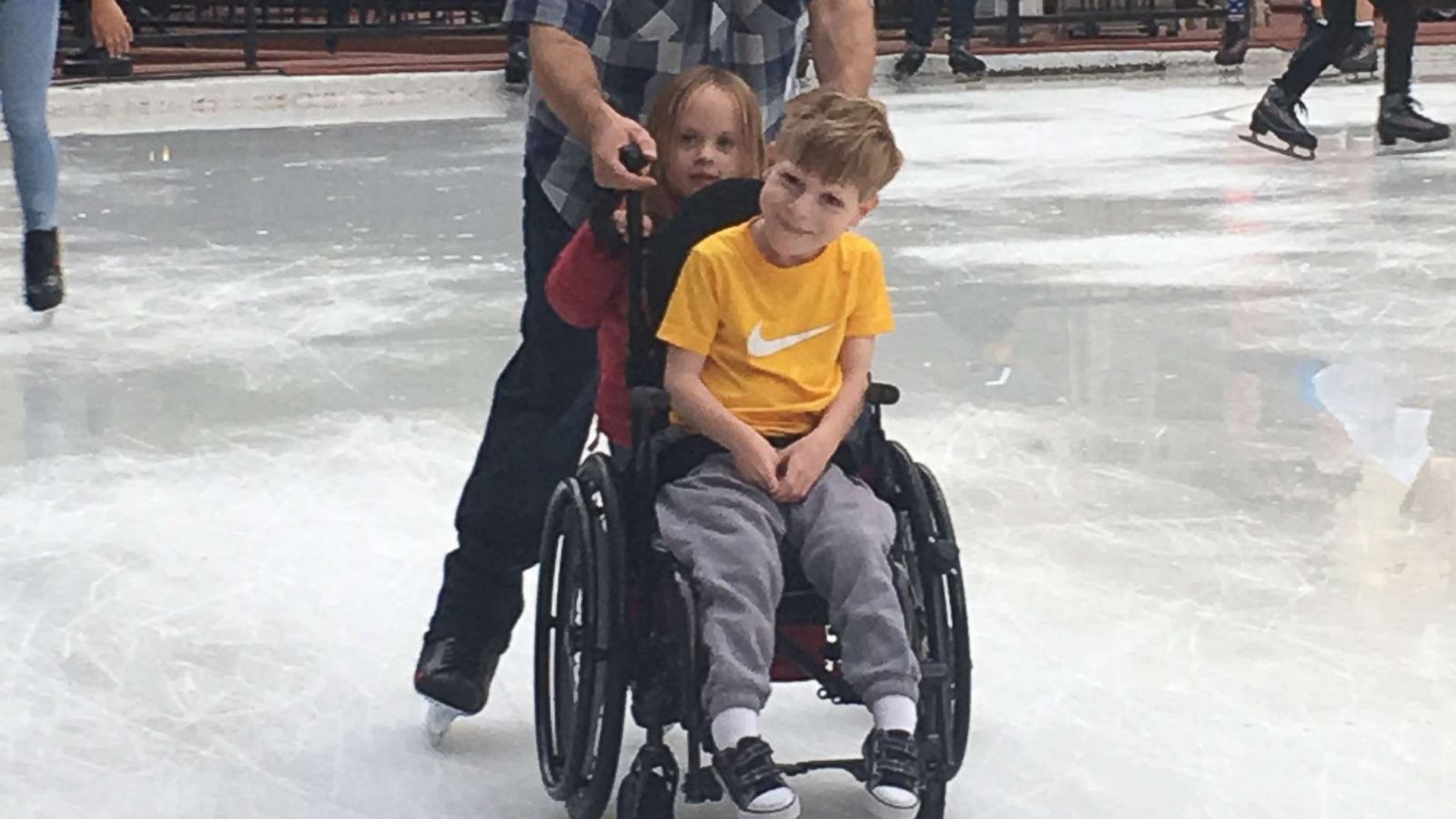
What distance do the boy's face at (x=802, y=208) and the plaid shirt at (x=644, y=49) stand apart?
0.34 m

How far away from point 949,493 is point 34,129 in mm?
2481

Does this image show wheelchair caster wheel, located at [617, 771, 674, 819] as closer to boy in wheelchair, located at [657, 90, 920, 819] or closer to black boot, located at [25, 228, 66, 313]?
boy in wheelchair, located at [657, 90, 920, 819]

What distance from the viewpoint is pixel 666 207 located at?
7.44ft

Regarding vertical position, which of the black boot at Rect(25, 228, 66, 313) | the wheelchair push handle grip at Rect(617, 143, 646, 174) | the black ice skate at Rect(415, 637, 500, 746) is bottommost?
the black ice skate at Rect(415, 637, 500, 746)

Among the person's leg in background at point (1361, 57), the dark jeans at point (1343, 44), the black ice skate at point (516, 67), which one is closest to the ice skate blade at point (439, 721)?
the dark jeans at point (1343, 44)

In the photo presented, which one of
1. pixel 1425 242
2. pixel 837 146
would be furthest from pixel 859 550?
pixel 1425 242

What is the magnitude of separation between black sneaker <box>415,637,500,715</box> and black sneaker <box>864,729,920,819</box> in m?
0.66

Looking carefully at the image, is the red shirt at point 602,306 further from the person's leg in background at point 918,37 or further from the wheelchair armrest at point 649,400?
the person's leg in background at point 918,37

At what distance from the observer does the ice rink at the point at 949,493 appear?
2.45 m

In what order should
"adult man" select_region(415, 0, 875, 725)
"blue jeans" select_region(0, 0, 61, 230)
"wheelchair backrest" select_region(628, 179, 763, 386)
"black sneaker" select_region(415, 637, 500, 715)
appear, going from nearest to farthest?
"wheelchair backrest" select_region(628, 179, 763, 386) < "adult man" select_region(415, 0, 875, 725) < "black sneaker" select_region(415, 637, 500, 715) < "blue jeans" select_region(0, 0, 61, 230)

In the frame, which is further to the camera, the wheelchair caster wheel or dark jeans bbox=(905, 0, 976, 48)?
dark jeans bbox=(905, 0, 976, 48)

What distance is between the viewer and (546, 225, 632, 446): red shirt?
2.22 metres

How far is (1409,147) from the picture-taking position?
8.59 m

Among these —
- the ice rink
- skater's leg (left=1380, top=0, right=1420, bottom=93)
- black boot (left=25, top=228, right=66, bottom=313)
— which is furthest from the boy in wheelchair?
skater's leg (left=1380, top=0, right=1420, bottom=93)
